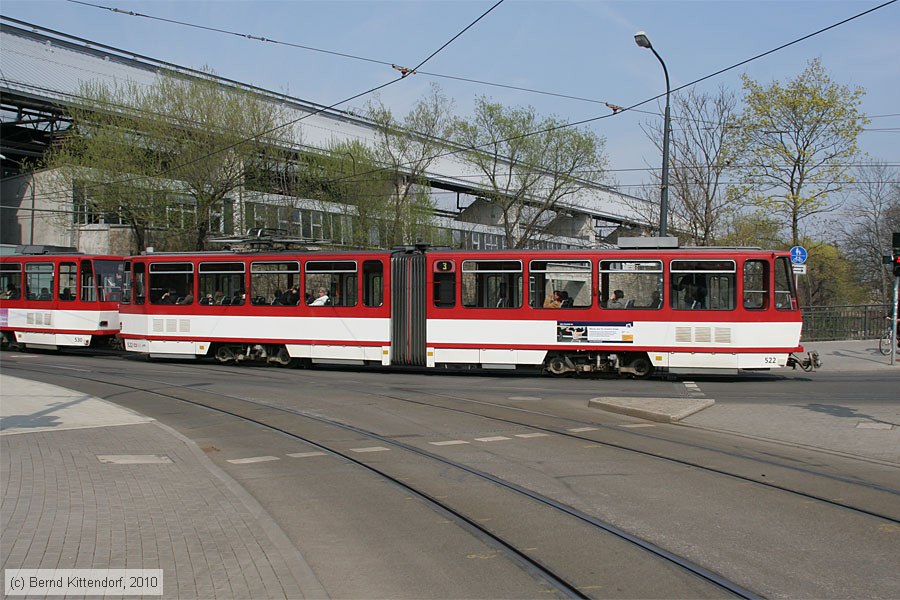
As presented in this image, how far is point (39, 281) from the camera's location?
2678 cm

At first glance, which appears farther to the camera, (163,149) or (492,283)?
(163,149)

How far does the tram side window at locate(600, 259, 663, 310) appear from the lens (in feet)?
61.9

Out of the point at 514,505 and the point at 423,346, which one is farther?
the point at 423,346

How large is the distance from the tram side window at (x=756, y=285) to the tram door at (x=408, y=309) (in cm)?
750

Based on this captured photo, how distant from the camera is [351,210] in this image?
39062mm

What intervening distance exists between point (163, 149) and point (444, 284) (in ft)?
56.2

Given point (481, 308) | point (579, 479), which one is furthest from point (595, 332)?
point (579, 479)

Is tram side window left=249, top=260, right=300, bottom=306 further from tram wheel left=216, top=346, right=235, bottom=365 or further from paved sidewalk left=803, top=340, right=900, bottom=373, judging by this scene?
paved sidewalk left=803, top=340, right=900, bottom=373

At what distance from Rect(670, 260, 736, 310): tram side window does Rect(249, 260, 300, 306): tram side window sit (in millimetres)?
9570

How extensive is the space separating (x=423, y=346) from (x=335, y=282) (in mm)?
2922

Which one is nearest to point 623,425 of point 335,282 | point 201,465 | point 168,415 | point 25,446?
point 201,465

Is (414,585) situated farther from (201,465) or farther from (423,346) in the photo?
(423,346)

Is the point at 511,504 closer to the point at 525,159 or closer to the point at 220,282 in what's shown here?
the point at 220,282

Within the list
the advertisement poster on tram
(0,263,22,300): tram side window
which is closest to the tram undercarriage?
the advertisement poster on tram
